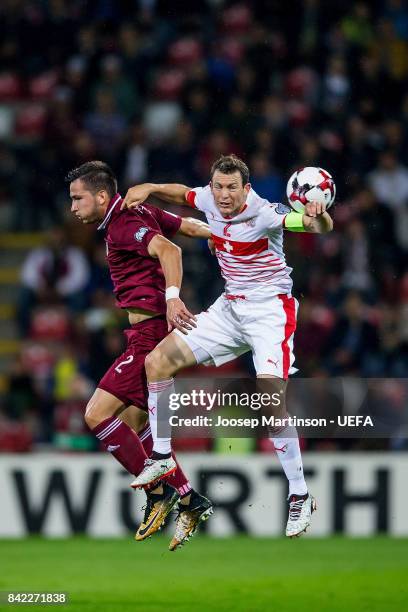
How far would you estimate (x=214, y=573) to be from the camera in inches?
455

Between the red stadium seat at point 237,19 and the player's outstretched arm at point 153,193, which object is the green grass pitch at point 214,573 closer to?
the player's outstretched arm at point 153,193

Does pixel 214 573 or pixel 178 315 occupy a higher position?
pixel 178 315

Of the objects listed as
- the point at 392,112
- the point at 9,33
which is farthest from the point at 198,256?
the point at 9,33

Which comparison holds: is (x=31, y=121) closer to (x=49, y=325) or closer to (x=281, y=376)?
(x=49, y=325)

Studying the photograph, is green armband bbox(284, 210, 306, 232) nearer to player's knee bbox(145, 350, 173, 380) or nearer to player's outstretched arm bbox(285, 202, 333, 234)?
player's outstretched arm bbox(285, 202, 333, 234)

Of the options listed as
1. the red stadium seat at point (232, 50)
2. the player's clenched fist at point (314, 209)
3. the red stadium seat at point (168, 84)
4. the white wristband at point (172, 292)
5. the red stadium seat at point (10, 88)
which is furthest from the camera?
the red stadium seat at point (10, 88)

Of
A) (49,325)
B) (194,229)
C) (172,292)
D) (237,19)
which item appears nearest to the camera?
(172,292)

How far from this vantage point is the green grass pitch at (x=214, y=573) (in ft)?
33.3

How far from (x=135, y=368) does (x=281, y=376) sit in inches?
35.9

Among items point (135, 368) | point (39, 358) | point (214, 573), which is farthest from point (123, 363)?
point (39, 358)

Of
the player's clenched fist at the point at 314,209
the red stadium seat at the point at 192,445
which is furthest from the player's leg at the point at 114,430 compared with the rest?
the red stadium seat at the point at 192,445

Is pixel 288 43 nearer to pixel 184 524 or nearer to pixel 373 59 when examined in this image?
pixel 373 59

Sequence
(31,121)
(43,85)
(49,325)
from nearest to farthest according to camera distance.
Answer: (49,325) → (31,121) → (43,85)

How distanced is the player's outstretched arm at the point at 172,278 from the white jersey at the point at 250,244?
13.4 inches
